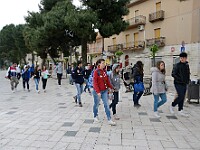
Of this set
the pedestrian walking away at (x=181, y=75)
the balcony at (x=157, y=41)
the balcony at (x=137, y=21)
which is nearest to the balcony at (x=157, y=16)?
the balcony at (x=137, y=21)

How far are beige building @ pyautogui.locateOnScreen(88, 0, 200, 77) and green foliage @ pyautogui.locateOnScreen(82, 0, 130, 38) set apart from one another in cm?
312

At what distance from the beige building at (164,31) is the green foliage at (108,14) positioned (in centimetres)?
312

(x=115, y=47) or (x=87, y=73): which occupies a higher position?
(x=115, y=47)

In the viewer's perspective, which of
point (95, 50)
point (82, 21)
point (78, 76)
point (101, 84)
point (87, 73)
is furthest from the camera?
point (95, 50)

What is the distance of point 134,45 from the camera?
33000 millimetres

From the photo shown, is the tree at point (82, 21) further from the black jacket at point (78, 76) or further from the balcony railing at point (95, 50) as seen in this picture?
the balcony railing at point (95, 50)

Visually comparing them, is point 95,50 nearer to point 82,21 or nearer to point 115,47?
point 115,47

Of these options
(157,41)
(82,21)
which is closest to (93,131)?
(82,21)

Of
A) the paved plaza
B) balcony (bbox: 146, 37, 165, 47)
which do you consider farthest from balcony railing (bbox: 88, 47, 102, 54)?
the paved plaza

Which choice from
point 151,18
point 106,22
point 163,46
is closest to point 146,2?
point 151,18

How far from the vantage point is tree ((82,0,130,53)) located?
1942cm

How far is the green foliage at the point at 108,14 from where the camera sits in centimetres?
1942

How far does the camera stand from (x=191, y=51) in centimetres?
2442

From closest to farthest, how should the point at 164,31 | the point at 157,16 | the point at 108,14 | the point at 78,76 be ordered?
the point at 78,76, the point at 108,14, the point at 164,31, the point at 157,16
